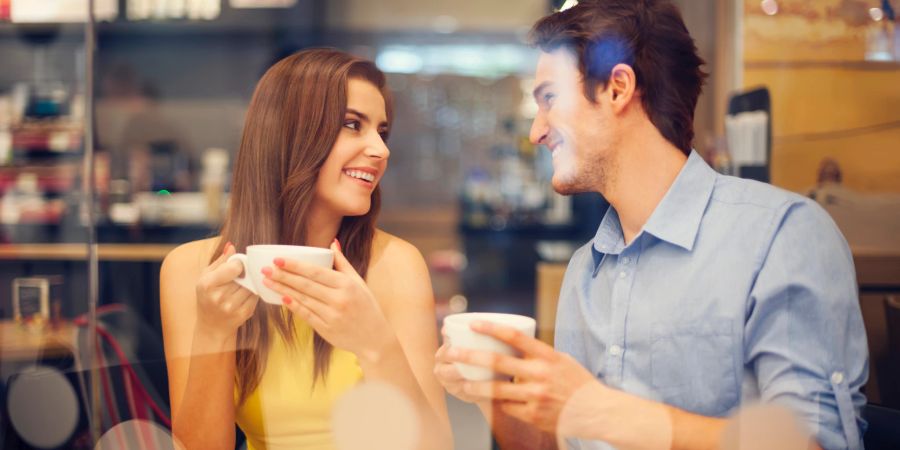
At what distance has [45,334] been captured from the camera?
1401 millimetres

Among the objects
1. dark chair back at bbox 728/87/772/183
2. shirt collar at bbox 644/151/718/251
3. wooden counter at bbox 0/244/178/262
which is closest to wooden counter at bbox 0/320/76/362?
wooden counter at bbox 0/244/178/262

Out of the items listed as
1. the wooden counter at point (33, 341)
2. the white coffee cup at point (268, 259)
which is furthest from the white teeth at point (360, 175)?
the wooden counter at point (33, 341)

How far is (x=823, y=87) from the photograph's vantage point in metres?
1.27

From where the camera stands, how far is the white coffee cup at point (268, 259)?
0.89 m

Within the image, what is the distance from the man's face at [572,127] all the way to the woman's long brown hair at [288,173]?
22cm

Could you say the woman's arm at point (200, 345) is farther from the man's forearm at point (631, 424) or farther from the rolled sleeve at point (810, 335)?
the rolled sleeve at point (810, 335)

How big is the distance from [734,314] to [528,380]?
28cm

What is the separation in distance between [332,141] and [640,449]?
1.71 feet

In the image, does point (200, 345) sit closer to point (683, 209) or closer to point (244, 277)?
point (244, 277)

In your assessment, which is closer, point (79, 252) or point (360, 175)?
point (360, 175)

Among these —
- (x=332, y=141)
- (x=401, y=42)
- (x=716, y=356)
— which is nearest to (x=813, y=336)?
(x=716, y=356)

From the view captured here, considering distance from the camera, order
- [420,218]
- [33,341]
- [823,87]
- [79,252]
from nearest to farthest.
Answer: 1. [823,87]
2. [33,341]
3. [420,218]
4. [79,252]

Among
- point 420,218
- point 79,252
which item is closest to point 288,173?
point 420,218

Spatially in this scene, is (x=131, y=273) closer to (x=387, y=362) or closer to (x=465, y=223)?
(x=387, y=362)
